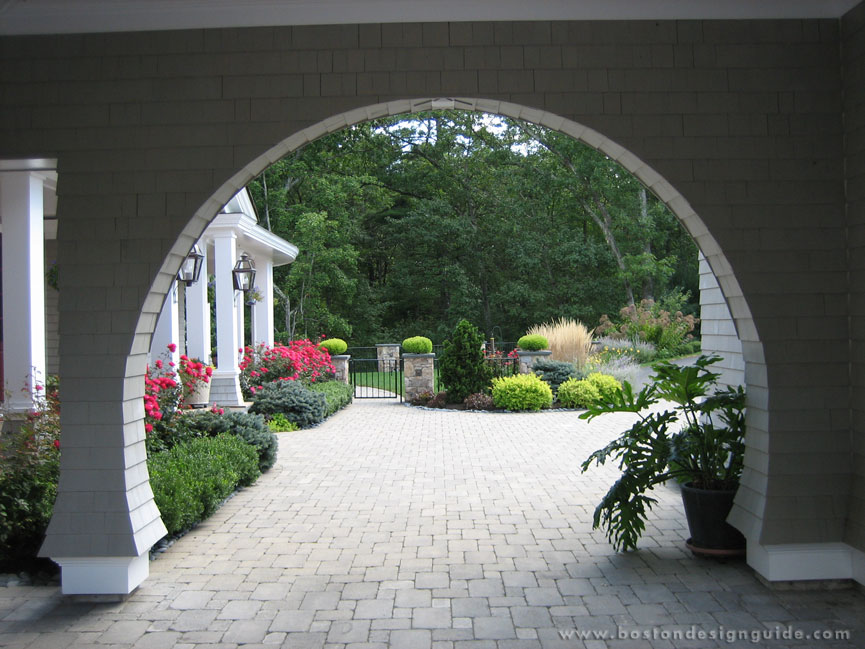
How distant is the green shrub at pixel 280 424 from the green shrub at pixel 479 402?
137 inches

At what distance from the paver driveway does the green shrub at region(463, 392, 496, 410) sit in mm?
5708

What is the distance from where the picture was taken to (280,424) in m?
10.8

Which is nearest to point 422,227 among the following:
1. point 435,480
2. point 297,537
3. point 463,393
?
point 463,393

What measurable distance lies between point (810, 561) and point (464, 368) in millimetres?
9580

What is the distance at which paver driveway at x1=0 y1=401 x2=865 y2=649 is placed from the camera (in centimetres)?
357

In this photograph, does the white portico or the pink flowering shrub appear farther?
the pink flowering shrub

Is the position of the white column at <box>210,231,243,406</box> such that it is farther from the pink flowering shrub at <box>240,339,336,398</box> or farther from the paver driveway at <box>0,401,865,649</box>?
the paver driveway at <box>0,401,865,649</box>

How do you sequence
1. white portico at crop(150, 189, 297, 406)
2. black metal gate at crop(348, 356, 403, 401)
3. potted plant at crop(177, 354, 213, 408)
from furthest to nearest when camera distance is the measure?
black metal gate at crop(348, 356, 403, 401) → white portico at crop(150, 189, 297, 406) → potted plant at crop(177, 354, 213, 408)

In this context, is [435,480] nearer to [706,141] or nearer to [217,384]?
[706,141]

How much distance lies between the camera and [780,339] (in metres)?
4.09

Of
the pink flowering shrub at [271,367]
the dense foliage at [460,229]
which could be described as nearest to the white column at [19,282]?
the pink flowering shrub at [271,367]

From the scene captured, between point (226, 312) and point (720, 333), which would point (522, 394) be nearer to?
point (226, 312)

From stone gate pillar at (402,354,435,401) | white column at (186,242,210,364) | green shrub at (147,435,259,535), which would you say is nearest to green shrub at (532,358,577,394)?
stone gate pillar at (402,354,435,401)

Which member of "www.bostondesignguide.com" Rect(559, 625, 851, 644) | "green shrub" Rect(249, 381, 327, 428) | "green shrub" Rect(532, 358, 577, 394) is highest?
"green shrub" Rect(532, 358, 577, 394)
